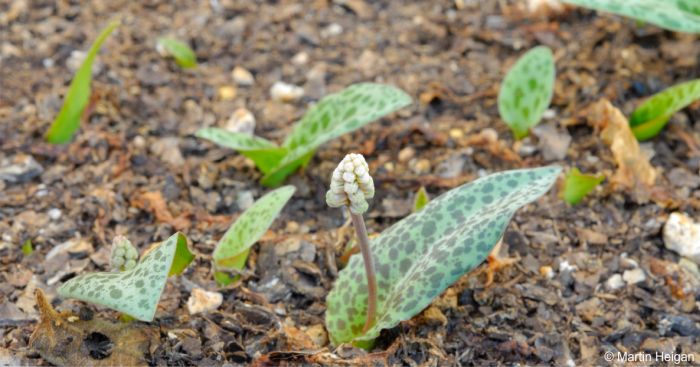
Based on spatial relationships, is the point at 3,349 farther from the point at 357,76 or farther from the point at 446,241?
the point at 357,76

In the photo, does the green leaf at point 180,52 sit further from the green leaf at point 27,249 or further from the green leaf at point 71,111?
the green leaf at point 27,249

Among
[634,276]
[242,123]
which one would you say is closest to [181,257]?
[242,123]

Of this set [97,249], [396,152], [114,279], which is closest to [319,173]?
[396,152]

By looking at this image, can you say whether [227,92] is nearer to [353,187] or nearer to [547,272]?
[547,272]

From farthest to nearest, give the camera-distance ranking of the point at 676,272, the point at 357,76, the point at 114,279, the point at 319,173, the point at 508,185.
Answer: the point at 357,76, the point at 319,173, the point at 676,272, the point at 508,185, the point at 114,279

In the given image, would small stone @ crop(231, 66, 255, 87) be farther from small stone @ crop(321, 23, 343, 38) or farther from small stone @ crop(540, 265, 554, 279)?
small stone @ crop(540, 265, 554, 279)

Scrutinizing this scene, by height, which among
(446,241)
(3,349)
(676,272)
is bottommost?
(676,272)

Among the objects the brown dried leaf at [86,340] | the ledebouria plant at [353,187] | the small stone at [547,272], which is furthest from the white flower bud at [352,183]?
the small stone at [547,272]
